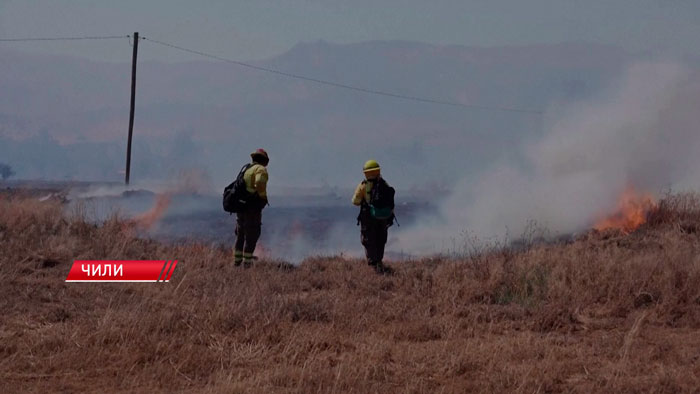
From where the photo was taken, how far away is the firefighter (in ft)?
40.5

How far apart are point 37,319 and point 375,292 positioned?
4.55 metres

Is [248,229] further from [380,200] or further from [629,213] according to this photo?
[629,213]

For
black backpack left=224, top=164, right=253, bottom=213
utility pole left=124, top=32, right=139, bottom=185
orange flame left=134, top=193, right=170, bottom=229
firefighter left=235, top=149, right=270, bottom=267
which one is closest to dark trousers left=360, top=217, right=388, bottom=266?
firefighter left=235, top=149, right=270, bottom=267

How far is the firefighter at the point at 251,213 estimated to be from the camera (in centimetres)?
1234

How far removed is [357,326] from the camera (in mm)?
8125

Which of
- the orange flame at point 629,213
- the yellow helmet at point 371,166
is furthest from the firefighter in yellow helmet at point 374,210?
the orange flame at point 629,213

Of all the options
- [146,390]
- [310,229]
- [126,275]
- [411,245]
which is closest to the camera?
[146,390]

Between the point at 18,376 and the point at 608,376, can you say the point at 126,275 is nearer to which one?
the point at 18,376

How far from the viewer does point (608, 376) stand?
6305 millimetres

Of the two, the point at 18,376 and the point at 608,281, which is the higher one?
the point at 608,281

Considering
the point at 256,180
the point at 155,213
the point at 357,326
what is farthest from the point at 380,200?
the point at 155,213

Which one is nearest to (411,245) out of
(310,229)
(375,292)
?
(310,229)

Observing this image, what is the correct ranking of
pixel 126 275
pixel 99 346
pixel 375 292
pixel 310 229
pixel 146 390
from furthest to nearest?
pixel 310 229 < pixel 126 275 < pixel 375 292 < pixel 99 346 < pixel 146 390

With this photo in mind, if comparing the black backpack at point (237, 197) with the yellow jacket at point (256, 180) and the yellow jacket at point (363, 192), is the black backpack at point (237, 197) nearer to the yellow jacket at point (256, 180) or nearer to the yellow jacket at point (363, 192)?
the yellow jacket at point (256, 180)
